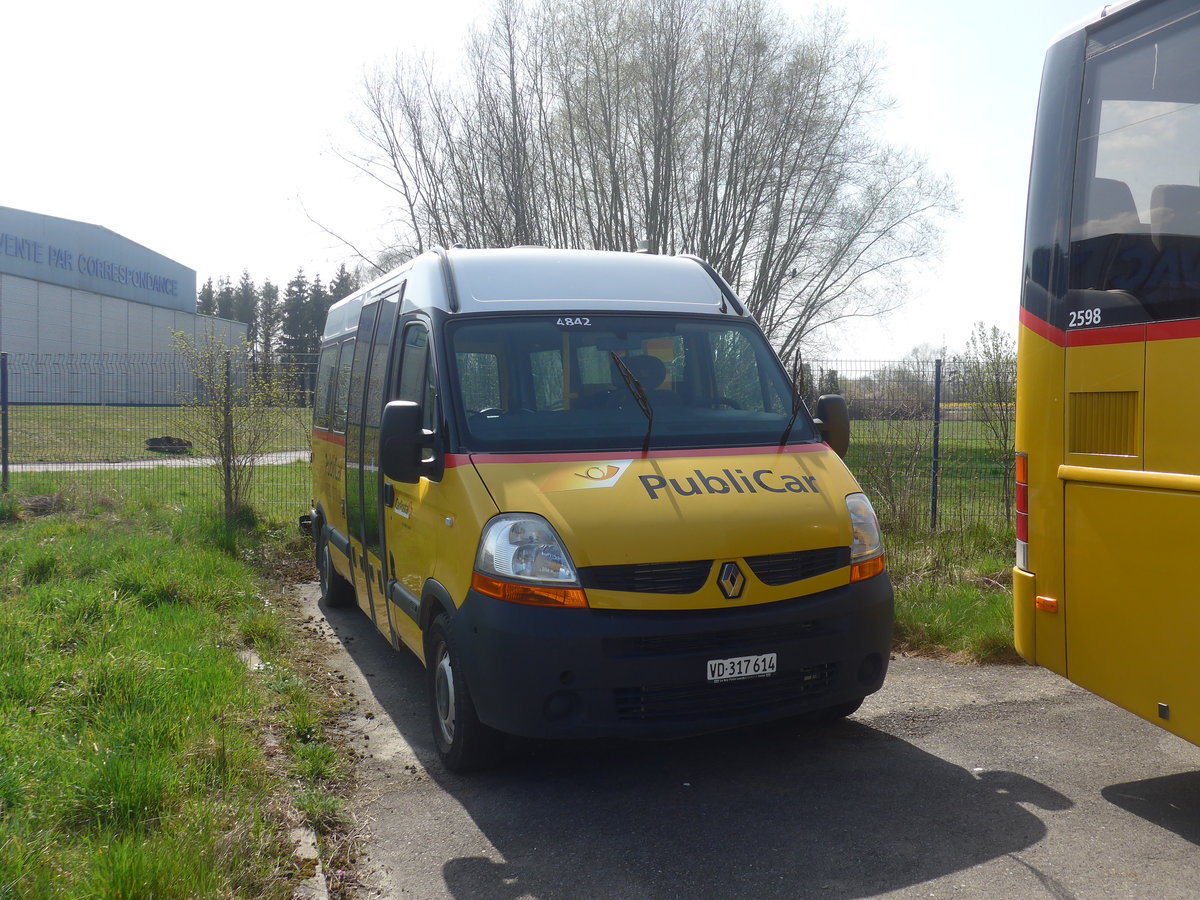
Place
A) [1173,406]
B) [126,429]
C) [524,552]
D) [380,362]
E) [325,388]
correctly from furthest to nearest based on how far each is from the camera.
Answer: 1. [126,429]
2. [325,388]
3. [380,362]
4. [524,552]
5. [1173,406]

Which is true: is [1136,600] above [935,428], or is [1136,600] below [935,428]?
below

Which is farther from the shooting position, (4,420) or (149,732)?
(4,420)

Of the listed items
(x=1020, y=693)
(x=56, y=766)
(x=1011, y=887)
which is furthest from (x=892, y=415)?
(x=56, y=766)

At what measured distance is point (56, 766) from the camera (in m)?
4.00

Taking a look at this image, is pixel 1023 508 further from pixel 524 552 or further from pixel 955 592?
pixel 955 592

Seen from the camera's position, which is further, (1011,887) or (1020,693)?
(1020,693)

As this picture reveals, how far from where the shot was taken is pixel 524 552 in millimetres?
4168

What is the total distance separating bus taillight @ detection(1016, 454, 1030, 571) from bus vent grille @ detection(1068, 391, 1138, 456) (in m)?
0.32

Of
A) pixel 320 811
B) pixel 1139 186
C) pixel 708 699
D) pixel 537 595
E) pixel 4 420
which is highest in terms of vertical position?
pixel 1139 186

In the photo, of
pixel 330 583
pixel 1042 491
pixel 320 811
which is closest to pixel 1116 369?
pixel 1042 491

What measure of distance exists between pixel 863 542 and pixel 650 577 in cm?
113

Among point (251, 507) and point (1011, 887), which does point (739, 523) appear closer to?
point (1011, 887)

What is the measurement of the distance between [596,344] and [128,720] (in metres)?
2.84

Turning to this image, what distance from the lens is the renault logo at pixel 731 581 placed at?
4215 millimetres
